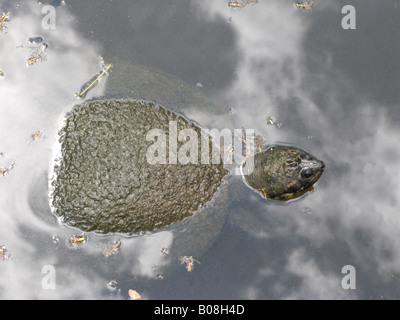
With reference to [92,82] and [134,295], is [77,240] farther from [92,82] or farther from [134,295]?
[92,82]

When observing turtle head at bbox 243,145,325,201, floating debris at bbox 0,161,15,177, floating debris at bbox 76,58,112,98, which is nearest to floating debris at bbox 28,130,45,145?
floating debris at bbox 0,161,15,177

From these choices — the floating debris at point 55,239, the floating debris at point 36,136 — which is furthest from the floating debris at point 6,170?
the floating debris at point 55,239

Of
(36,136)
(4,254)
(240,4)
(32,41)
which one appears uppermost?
(240,4)

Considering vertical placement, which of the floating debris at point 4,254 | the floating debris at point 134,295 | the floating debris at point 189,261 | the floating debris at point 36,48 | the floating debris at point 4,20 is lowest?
the floating debris at point 134,295

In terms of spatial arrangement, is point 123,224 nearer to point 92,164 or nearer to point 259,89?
point 92,164

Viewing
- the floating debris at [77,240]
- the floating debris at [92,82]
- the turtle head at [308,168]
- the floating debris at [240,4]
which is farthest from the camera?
the floating debris at [240,4]

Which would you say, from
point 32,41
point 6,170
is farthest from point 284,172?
point 32,41

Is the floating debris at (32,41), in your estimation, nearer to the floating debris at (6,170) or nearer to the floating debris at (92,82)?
the floating debris at (92,82)
